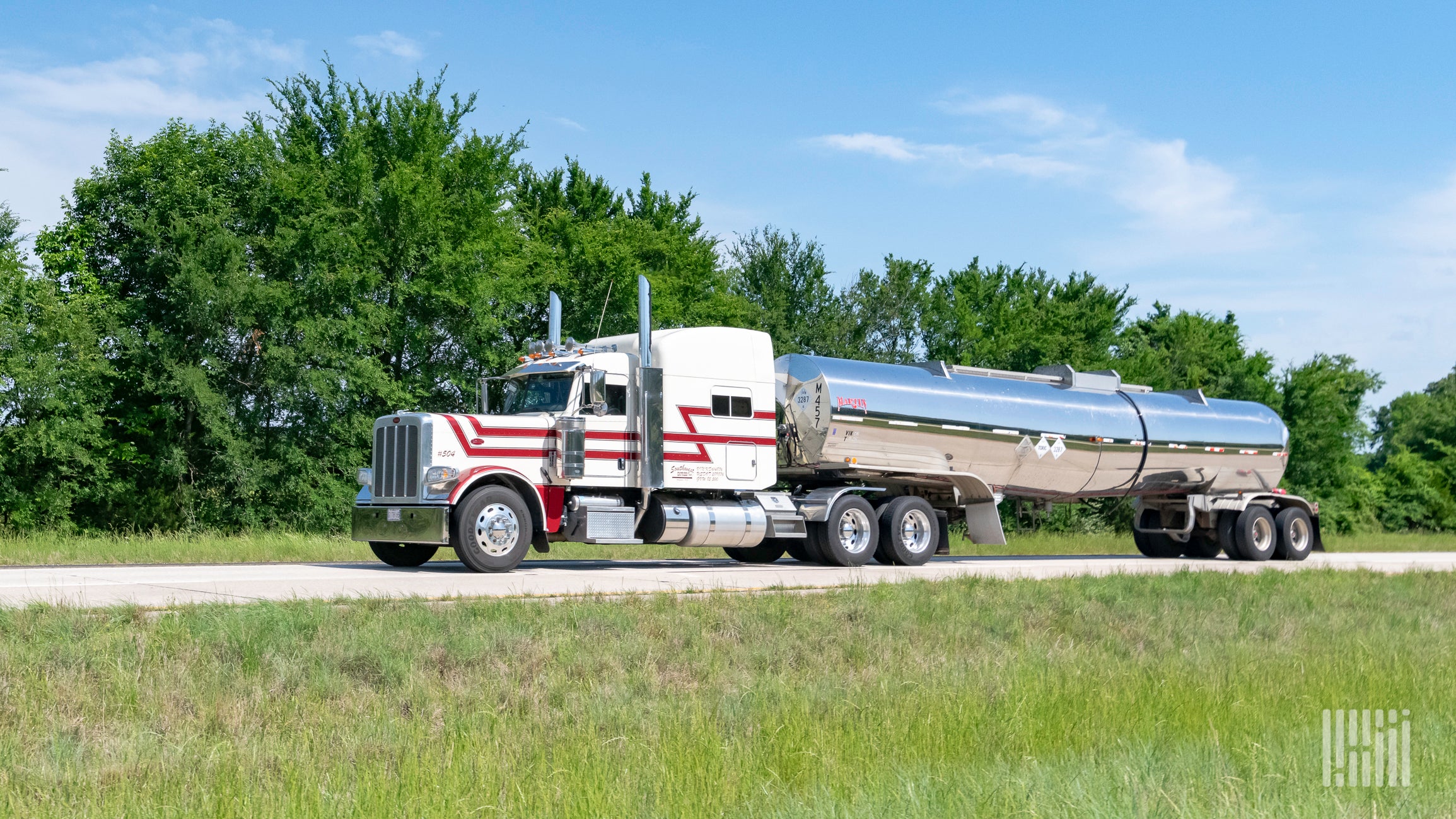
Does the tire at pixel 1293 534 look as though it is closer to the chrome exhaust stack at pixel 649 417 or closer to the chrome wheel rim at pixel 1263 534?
the chrome wheel rim at pixel 1263 534

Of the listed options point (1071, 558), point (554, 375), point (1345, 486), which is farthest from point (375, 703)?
point (1345, 486)

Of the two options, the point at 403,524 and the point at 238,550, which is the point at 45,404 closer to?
the point at 238,550

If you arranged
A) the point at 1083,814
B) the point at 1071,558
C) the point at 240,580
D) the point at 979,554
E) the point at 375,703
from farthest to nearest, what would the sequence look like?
the point at 979,554 → the point at 1071,558 → the point at 240,580 → the point at 375,703 → the point at 1083,814

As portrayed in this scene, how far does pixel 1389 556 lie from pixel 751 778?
28.3 metres

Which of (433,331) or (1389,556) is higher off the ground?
(433,331)

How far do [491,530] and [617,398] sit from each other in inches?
115

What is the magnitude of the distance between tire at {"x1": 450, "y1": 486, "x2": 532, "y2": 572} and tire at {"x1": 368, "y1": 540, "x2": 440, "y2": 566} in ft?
5.54

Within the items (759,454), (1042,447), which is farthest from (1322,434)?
(759,454)

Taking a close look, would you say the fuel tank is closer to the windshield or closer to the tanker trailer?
the tanker trailer

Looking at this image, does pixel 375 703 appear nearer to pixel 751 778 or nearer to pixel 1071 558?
pixel 751 778

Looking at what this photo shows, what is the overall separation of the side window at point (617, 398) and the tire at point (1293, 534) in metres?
16.4

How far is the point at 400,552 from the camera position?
1825 centimetres

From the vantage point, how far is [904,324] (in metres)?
51.8

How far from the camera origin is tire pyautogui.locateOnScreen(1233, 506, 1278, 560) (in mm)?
26375
